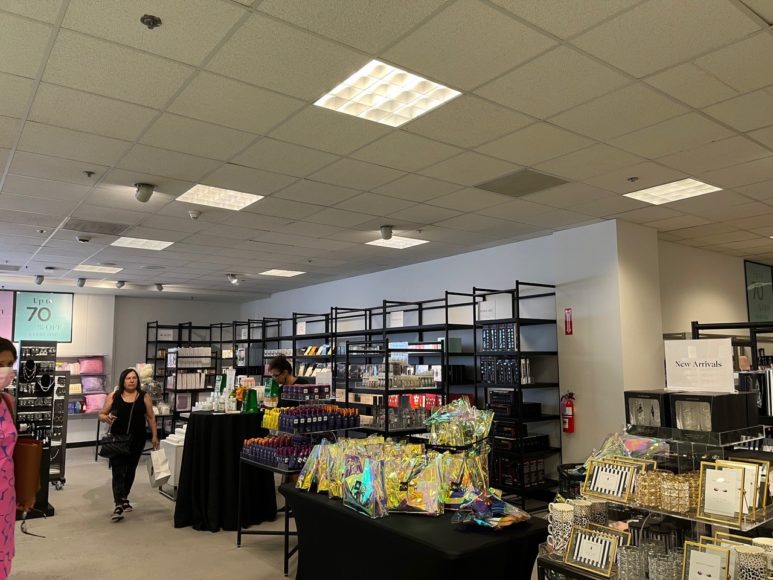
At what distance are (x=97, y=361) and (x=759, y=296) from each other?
40.8 ft

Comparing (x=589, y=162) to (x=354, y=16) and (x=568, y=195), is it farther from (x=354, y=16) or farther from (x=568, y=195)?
(x=354, y=16)

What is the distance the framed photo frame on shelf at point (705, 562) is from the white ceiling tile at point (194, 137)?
3.38 meters

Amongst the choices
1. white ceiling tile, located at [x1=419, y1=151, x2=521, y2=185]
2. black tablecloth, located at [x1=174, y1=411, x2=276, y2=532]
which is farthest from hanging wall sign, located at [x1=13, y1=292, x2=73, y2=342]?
white ceiling tile, located at [x1=419, y1=151, x2=521, y2=185]

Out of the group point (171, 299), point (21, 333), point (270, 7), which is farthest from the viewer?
point (171, 299)

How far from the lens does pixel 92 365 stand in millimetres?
11781

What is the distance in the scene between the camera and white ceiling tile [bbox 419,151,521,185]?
4.34 metres

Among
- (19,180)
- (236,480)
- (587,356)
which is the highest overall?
(19,180)

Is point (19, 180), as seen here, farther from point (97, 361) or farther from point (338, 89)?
point (97, 361)

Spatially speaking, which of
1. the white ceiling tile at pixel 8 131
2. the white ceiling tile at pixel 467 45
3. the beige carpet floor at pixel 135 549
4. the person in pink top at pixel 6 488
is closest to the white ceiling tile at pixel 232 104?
the white ceiling tile at pixel 467 45

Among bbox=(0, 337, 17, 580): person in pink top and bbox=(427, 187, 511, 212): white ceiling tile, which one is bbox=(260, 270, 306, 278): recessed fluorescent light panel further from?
bbox=(0, 337, 17, 580): person in pink top

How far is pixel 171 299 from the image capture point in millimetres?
13242

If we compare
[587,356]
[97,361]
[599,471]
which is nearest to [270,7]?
[599,471]

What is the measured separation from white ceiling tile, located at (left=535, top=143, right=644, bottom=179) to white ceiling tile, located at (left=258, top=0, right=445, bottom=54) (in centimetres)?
208

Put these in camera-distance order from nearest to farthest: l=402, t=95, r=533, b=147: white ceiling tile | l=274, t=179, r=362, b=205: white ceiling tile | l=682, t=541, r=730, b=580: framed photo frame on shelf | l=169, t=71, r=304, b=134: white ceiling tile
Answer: l=682, t=541, r=730, b=580: framed photo frame on shelf, l=169, t=71, r=304, b=134: white ceiling tile, l=402, t=95, r=533, b=147: white ceiling tile, l=274, t=179, r=362, b=205: white ceiling tile
